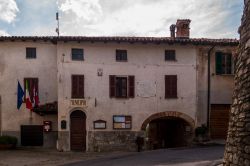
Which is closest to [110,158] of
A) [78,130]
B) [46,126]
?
[78,130]

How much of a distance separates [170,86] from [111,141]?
5245mm

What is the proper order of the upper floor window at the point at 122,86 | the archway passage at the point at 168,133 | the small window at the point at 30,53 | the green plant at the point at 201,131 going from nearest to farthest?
the green plant at the point at 201,131
the upper floor window at the point at 122,86
the small window at the point at 30,53
the archway passage at the point at 168,133

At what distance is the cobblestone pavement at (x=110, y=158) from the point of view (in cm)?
1366

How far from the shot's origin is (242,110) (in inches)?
241

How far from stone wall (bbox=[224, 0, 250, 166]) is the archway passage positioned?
14.8 meters

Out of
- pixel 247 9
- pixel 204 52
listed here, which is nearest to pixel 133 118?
pixel 204 52

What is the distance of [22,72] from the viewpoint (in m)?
21.5

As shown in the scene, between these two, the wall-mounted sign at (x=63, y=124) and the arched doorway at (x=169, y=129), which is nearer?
the wall-mounted sign at (x=63, y=124)

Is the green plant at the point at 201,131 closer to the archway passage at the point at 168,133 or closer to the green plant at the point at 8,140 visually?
the archway passage at the point at 168,133

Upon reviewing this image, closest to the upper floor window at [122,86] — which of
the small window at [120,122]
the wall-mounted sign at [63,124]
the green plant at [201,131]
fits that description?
the small window at [120,122]

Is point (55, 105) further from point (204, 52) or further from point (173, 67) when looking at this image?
point (204, 52)

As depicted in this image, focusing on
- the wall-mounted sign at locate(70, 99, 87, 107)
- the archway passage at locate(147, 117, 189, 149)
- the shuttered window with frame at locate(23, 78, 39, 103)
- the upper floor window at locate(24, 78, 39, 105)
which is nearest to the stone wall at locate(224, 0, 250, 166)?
the wall-mounted sign at locate(70, 99, 87, 107)

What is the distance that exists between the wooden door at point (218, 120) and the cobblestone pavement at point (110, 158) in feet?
13.2

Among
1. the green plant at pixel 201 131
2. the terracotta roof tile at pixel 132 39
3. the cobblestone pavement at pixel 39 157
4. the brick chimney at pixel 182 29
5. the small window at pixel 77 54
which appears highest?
the brick chimney at pixel 182 29
